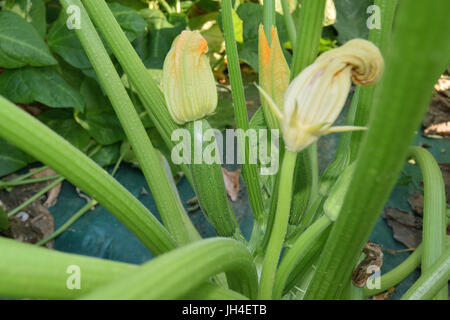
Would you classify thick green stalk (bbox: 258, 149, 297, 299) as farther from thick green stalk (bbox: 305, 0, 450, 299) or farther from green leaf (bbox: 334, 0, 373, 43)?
green leaf (bbox: 334, 0, 373, 43)

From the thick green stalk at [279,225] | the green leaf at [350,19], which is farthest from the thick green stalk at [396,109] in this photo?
the green leaf at [350,19]

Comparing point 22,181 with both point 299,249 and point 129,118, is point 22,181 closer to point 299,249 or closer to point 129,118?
point 129,118

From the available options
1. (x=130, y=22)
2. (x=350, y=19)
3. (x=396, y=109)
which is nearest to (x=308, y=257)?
(x=396, y=109)

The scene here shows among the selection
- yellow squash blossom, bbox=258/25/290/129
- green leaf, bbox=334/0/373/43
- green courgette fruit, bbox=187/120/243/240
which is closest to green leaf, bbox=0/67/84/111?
green courgette fruit, bbox=187/120/243/240

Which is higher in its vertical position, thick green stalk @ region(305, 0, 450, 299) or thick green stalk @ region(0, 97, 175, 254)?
thick green stalk @ region(305, 0, 450, 299)

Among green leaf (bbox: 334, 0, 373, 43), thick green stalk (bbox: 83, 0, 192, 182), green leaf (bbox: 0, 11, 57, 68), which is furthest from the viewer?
green leaf (bbox: 334, 0, 373, 43)

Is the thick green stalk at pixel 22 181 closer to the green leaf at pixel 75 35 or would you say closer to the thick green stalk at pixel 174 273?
the green leaf at pixel 75 35
